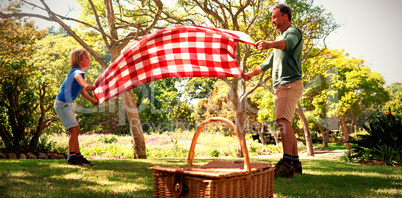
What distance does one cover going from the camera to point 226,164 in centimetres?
253

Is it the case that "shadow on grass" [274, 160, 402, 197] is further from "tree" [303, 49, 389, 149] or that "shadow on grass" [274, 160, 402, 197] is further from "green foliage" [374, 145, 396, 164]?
"tree" [303, 49, 389, 149]

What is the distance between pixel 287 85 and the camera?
12.6 ft

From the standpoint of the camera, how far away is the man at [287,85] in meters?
3.69

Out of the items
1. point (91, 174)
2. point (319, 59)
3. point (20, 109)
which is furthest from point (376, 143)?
point (319, 59)

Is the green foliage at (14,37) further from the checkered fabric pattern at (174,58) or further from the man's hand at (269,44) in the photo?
the man's hand at (269,44)

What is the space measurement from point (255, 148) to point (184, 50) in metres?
14.9

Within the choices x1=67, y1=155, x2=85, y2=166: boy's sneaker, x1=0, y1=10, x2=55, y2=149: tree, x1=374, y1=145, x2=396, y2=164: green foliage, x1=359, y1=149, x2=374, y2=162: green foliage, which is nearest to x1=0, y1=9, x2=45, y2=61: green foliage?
x1=0, y1=10, x2=55, y2=149: tree

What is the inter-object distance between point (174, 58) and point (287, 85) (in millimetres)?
1509


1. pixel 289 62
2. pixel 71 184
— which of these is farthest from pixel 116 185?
pixel 289 62

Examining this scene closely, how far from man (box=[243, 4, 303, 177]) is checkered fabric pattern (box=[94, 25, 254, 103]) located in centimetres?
48

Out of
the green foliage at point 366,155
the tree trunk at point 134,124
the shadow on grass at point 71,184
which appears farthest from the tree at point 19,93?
the green foliage at point 366,155

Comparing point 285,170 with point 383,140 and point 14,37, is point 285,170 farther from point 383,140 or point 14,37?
point 14,37

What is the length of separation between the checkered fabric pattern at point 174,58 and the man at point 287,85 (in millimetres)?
479

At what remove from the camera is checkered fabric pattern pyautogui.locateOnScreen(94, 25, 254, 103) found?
137 inches
